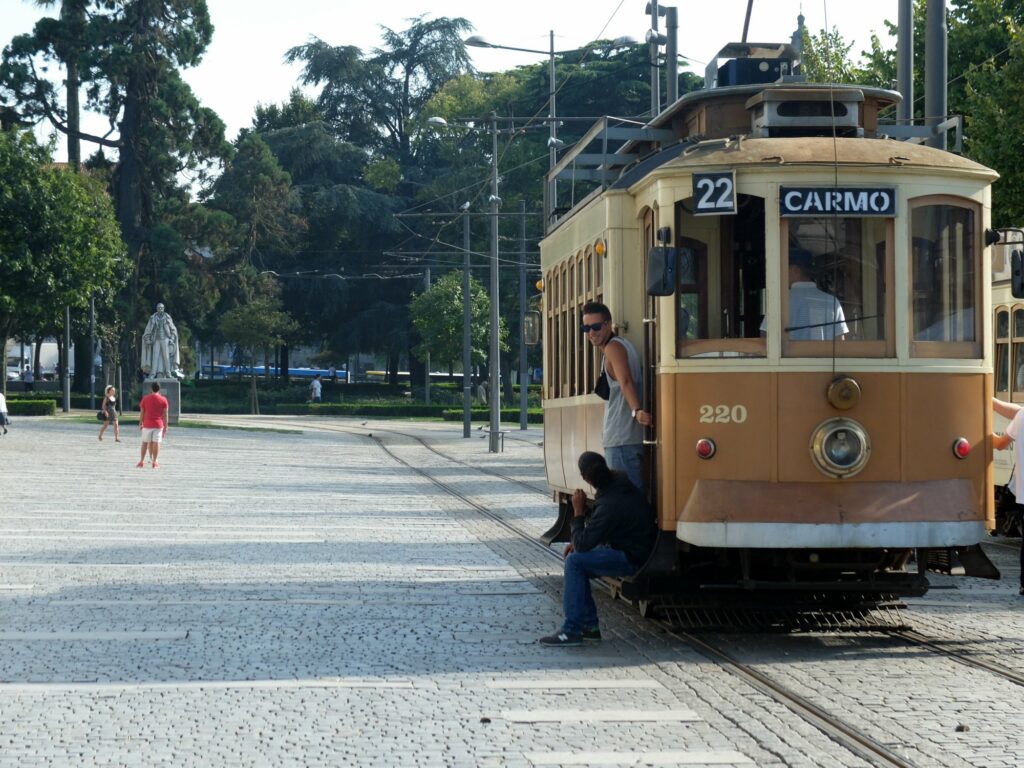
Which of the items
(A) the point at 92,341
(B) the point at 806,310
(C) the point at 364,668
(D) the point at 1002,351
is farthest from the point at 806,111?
(A) the point at 92,341

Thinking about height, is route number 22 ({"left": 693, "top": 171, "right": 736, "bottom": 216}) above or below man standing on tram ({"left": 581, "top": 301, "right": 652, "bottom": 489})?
above

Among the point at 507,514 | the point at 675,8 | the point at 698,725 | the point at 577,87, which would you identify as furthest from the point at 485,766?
the point at 577,87

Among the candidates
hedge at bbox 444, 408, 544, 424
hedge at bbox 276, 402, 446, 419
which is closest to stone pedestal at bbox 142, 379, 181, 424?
hedge at bbox 444, 408, 544, 424

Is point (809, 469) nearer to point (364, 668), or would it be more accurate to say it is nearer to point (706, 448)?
point (706, 448)

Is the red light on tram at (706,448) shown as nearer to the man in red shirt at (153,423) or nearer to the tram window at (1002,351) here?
the tram window at (1002,351)

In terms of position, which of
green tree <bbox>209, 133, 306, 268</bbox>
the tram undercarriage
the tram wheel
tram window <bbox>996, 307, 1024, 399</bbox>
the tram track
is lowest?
the tram track

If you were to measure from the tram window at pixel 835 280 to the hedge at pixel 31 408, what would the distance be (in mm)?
50298

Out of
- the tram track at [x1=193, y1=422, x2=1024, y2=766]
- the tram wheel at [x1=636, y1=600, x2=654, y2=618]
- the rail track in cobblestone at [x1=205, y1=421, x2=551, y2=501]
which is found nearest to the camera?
the tram track at [x1=193, y1=422, x2=1024, y2=766]

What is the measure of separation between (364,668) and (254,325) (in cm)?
6101

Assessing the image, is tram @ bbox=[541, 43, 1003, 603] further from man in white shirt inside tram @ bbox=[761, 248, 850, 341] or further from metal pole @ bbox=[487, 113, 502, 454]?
metal pole @ bbox=[487, 113, 502, 454]

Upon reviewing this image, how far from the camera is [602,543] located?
9781 mm

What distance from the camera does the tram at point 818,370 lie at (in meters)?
9.40

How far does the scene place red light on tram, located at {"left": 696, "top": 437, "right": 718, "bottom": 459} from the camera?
9508 millimetres

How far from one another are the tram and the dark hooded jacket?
0.14 metres
